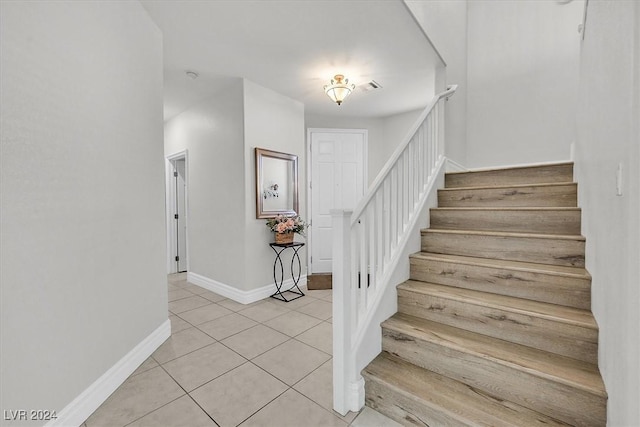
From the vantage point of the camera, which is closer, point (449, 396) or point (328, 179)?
point (449, 396)

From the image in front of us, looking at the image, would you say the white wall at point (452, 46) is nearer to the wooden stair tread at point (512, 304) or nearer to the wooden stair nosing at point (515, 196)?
the wooden stair nosing at point (515, 196)

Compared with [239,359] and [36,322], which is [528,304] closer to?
[239,359]

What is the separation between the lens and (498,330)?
155 centimetres

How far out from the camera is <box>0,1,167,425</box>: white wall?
1.19 meters

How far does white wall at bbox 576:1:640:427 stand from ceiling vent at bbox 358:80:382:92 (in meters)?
2.15

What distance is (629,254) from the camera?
0.80 m

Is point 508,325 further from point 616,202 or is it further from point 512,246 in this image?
point 616,202

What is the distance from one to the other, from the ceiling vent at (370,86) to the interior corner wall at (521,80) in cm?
144

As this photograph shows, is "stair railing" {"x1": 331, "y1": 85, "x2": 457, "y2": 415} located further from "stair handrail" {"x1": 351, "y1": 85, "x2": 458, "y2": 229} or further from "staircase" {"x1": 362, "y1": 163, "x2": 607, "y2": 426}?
"staircase" {"x1": 362, "y1": 163, "x2": 607, "y2": 426}

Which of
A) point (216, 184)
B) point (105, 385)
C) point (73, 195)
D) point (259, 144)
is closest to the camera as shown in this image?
point (73, 195)

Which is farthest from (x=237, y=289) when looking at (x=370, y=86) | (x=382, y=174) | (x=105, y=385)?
(x=370, y=86)

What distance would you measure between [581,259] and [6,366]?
2.93 m

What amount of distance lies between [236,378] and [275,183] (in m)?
2.31

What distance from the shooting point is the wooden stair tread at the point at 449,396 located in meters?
1.23
